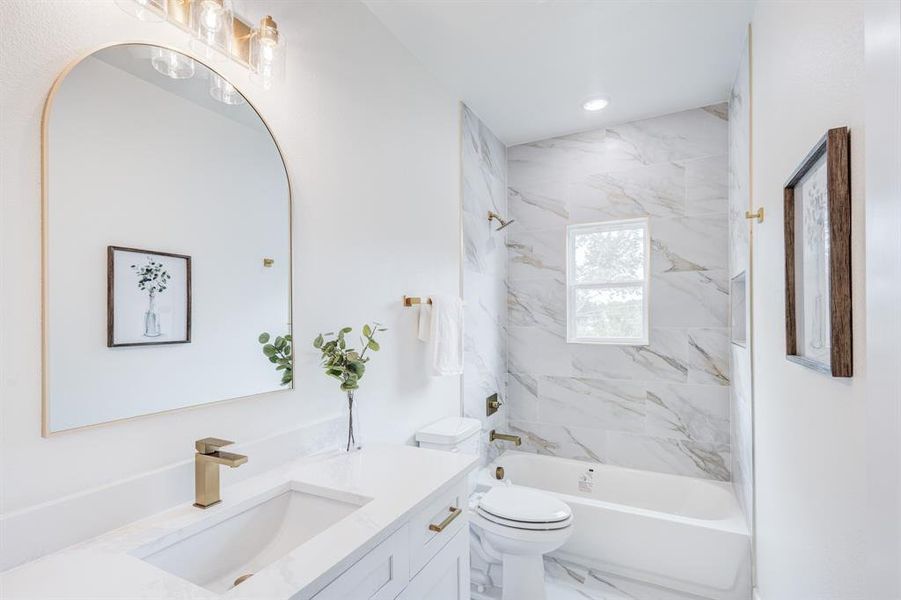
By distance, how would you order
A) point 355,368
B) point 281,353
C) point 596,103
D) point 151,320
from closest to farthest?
point 151,320
point 281,353
point 355,368
point 596,103

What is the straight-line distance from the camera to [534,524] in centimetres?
206

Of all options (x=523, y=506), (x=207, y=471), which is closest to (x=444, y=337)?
(x=523, y=506)

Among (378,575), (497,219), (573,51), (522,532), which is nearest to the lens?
(378,575)

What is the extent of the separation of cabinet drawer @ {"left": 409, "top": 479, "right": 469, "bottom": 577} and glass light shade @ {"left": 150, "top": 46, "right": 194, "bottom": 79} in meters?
1.33

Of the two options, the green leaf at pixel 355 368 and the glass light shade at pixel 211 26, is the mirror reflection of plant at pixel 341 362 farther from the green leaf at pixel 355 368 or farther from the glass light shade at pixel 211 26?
the glass light shade at pixel 211 26

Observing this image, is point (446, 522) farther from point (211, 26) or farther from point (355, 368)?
point (211, 26)

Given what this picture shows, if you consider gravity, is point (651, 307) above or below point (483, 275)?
below

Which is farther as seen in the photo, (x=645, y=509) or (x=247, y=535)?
(x=645, y=509)

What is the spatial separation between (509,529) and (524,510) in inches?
4.7

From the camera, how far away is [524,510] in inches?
84.9

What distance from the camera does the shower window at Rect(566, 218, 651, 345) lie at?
10.1 feet

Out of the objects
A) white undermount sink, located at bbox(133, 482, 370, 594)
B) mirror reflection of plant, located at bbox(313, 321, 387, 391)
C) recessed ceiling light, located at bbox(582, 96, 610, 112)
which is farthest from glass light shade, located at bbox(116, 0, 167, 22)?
recessed ceiling light, located at bbox(582, 96, 610, 112)

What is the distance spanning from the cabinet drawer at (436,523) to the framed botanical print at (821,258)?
1.00 meters

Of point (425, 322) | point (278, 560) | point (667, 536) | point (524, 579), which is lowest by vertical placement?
point (524, 579)
